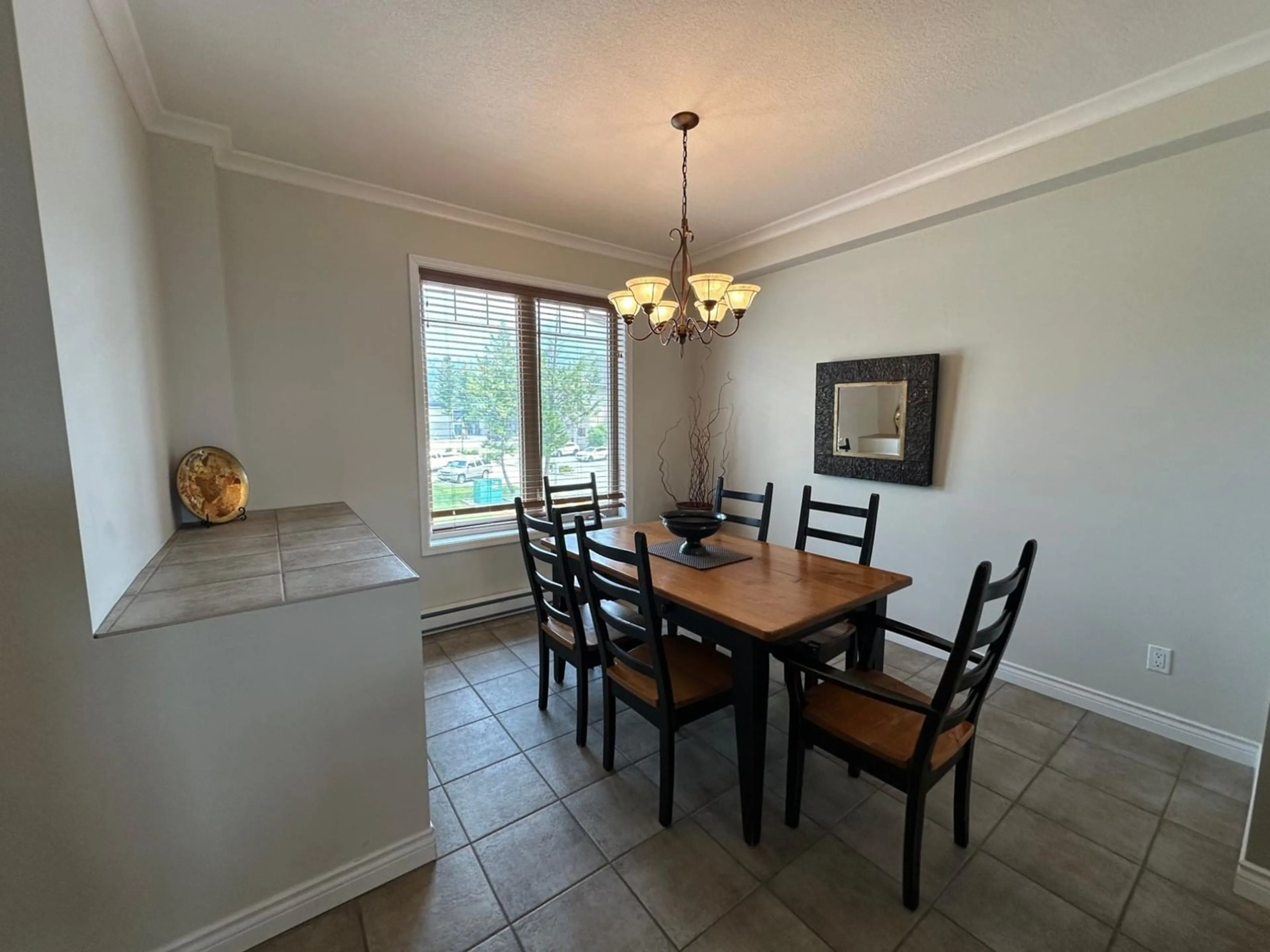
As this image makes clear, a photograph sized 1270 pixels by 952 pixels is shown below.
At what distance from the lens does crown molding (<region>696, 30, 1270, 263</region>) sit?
1774 mm

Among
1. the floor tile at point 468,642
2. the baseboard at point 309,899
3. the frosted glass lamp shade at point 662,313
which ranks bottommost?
the floor tile at point 468,642

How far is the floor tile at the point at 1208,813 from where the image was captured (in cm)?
164

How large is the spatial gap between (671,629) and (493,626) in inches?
51.6

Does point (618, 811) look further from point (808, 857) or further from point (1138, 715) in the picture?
point (1138, 715)

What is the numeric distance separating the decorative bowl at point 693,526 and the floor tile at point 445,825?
131 centimetres

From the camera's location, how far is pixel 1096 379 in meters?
2.29

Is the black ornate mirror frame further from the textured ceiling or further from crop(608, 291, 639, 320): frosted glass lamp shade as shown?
crop(608, 291, 639, 320): frosted glass lamp shade

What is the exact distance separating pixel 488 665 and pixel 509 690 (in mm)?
319

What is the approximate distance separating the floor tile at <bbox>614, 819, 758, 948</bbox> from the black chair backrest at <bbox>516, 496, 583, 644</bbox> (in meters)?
0.75

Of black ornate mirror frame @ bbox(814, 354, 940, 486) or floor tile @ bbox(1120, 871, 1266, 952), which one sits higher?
black ornate mirror frame @ bbox(814, 354, 940, 486)

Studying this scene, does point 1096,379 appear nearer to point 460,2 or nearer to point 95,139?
point 460,2

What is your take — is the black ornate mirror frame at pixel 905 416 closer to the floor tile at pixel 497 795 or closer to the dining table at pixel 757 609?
the dining table at pixel 757 609

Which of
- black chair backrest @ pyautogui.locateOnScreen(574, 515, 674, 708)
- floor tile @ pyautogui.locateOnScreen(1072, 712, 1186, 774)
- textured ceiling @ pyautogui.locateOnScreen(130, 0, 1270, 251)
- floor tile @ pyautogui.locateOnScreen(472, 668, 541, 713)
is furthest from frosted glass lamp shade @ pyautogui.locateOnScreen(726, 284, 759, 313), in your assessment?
floor tile @ pyautogui.locateOnScreen(1072, 712, 1186, 774)

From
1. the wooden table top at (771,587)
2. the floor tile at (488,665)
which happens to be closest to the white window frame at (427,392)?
the floor tile at (488,665)
